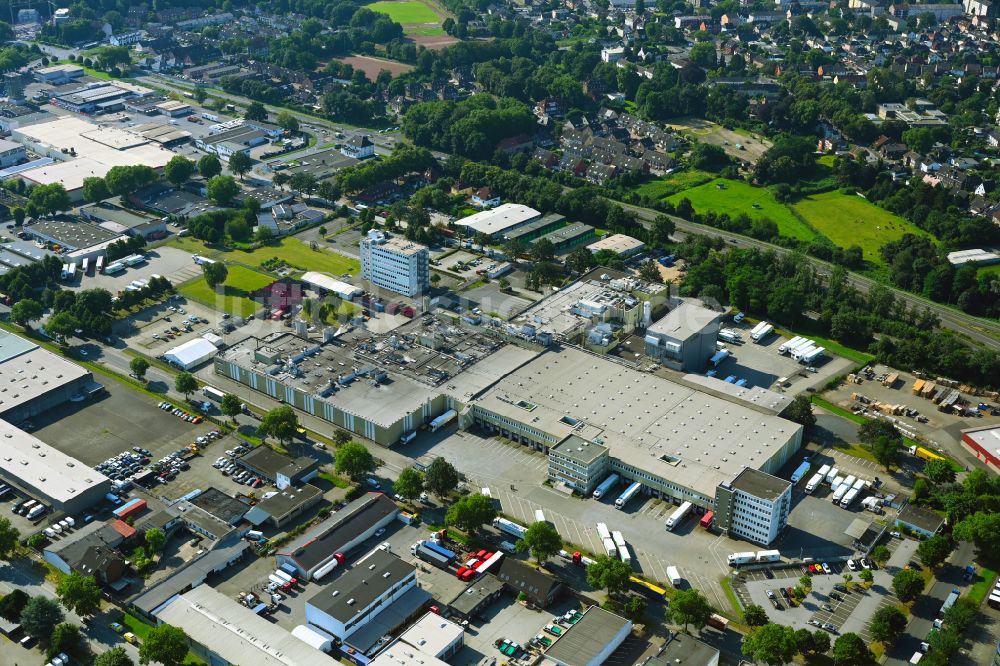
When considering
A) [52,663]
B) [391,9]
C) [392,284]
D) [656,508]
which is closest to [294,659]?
[52,663]

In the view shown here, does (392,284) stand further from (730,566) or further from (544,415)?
(730,566)

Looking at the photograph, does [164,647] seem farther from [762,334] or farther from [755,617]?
[762,334]

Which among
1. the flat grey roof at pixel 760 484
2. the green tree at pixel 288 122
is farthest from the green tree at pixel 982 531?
the green tree at pixel 288 122

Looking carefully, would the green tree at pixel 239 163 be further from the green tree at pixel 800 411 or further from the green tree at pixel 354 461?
the green tree at pixel 800 411

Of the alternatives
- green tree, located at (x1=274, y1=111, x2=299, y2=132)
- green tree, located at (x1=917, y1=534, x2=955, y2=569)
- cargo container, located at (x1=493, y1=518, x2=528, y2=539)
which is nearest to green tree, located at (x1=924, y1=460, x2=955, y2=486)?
green tree, located at (x1=917, y1=534, x2=955, y2=569)

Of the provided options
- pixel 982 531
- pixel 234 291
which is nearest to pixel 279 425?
pixel 234 291

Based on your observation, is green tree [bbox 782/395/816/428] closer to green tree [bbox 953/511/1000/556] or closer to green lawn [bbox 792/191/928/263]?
green tree [bbox 953/511/1000/556]
